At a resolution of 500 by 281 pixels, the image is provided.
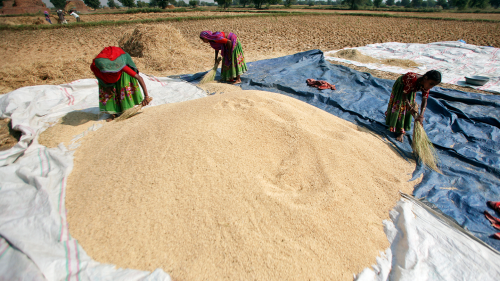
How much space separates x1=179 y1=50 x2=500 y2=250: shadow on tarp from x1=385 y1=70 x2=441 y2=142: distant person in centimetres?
11

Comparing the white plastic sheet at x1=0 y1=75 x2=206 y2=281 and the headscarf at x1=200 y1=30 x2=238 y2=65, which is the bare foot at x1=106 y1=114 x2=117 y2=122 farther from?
the headscarf at x1=200 y1=30 x2=238 y2=65

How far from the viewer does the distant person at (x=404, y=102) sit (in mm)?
2213

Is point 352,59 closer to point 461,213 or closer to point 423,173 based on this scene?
point 423,173

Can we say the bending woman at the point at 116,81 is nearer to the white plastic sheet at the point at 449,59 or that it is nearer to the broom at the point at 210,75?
the broom at the point at 210,75

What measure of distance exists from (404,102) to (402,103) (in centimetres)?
2

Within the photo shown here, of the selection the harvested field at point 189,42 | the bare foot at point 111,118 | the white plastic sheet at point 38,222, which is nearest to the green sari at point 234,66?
the harvested field at point 189,42

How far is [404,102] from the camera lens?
2400 mm

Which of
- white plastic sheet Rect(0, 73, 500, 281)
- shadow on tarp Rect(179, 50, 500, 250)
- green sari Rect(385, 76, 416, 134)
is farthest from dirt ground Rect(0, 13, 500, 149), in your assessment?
white plastic sheet Rect(0, 73, 500, 281)

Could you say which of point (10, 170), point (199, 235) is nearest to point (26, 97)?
point (10, 170)

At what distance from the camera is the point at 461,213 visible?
5.41ft

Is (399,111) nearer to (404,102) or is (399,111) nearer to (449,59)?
(404,102)

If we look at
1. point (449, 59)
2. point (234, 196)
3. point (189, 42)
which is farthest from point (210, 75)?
point (449, 59)

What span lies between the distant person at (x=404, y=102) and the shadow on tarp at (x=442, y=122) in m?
0.11

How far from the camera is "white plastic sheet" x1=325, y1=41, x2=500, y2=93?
4.15m
